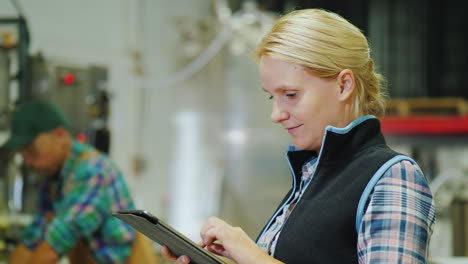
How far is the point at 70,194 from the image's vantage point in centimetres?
187

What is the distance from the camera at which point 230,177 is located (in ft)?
12.0

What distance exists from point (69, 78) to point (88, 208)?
47.0 inches

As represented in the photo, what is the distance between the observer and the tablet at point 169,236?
2.84 ft

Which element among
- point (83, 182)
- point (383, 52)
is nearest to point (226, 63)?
point (83, 182)

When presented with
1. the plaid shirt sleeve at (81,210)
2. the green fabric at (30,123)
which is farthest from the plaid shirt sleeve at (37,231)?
the green fabric at (30,123)

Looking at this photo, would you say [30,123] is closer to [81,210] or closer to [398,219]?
[81,210]

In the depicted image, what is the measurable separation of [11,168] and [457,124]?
338 centimetres

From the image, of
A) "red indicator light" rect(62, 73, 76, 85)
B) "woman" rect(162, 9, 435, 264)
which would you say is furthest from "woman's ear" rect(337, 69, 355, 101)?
"red indicator light" rect(62, 73, 76, 85)

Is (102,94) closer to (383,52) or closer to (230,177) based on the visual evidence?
(230,177)

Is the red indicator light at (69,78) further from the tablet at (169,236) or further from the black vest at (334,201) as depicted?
the black vest at (334,201)

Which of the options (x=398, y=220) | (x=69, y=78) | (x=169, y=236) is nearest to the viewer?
(x=398, y=220)

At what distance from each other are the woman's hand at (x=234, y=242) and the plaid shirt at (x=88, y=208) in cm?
97

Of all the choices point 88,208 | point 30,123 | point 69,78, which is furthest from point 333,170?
point 69,78

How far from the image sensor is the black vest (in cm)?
82
